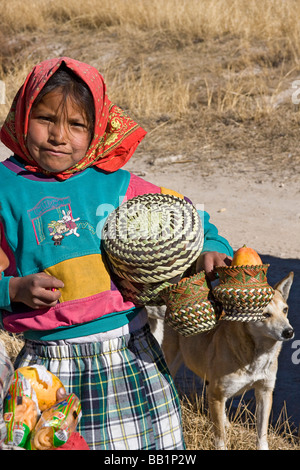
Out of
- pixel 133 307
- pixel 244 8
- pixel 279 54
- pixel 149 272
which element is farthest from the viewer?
pixel 244 8

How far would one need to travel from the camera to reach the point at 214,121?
970 centimetres

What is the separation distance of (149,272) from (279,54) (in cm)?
1013

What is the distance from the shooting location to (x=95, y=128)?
6.75 feet

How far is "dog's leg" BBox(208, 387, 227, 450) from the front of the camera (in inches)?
142

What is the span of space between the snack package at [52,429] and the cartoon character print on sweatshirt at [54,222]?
51 centimetres

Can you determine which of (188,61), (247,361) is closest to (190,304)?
(247,361)

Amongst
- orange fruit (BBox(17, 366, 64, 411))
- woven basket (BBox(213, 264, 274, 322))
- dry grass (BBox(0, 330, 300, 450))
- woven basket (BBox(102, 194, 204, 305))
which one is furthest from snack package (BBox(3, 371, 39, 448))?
dry grass (BBox(0, 330, 300, 450))

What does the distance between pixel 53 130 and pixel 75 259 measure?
1.30ft

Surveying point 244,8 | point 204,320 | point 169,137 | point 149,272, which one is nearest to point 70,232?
point 149,272

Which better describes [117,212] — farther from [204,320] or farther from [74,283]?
[204,320]

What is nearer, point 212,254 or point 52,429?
point 52,429

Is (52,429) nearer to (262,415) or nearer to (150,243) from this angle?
(150,243)

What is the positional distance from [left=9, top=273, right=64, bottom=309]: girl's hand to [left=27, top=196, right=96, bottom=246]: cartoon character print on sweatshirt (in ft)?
0.44

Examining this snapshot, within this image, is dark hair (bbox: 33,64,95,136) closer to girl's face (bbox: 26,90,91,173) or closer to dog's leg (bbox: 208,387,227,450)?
girl's face (bbox: 26,90,91,173)
